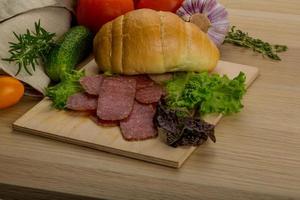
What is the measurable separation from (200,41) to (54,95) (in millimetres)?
316

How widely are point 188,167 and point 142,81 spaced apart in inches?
9.6

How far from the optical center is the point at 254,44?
4.66 feet

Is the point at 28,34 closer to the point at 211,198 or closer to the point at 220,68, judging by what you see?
the point at 220,68

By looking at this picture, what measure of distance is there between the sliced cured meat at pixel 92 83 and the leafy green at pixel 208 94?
0.45 feet

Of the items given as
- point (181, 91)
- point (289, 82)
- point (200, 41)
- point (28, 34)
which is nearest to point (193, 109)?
point (181, 91)

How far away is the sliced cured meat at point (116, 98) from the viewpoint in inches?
42.9

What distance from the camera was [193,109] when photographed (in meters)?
1.13

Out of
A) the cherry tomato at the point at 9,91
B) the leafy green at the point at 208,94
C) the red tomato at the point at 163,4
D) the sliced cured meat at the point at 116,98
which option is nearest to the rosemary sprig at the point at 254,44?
the red tomato at the point at 163,4

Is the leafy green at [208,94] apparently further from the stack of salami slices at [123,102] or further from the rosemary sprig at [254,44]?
the rosemary sprig at [254,44]

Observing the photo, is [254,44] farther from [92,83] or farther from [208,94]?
[92,83]

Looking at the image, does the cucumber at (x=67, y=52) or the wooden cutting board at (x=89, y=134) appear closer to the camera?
the wooden cutting board at (x=89, y=134)

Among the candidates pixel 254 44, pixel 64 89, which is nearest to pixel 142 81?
pixel 64 89

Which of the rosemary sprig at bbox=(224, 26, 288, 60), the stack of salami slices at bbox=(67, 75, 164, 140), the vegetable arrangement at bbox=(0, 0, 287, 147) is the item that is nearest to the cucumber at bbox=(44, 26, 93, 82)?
the vegetable arrangement at bbox=(0, 0, 287, 147)

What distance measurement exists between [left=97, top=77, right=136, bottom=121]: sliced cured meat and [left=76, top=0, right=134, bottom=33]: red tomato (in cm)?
26
